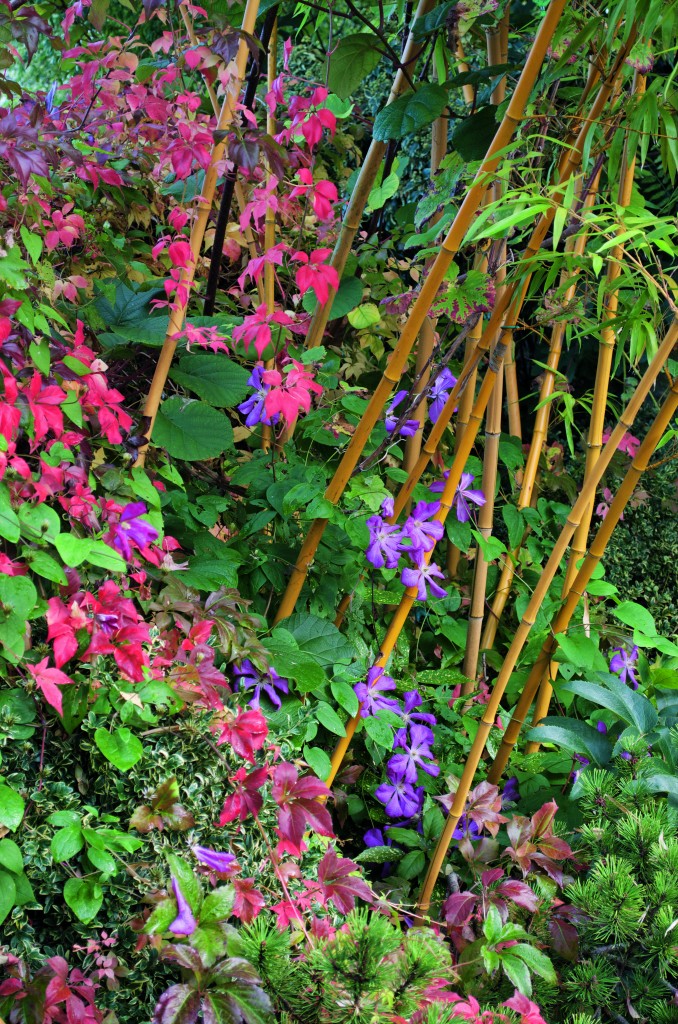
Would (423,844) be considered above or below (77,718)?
below

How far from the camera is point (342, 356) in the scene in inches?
77.5

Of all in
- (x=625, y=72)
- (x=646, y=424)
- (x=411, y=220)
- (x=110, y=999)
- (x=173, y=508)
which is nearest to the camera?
(x=110, y=999)

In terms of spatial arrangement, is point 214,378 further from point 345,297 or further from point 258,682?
point 258,682

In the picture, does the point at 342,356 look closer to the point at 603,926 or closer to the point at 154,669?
the point at 154,669

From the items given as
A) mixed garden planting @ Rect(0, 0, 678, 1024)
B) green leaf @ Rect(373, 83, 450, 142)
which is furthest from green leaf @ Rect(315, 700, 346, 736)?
green leaf @ Rect(373, 83, 450, 142)

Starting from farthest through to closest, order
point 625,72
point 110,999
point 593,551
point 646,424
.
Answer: point 646,424, point 593,551, point 625,72, point 110,999

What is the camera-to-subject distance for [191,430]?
1411 millimetres

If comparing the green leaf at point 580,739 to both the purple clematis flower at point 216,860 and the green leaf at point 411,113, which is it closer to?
the purple clematis flower at point 216,860

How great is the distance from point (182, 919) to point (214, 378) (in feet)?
3.04

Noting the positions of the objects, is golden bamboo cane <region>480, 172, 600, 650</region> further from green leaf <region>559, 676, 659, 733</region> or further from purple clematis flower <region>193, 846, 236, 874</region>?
purple clematis flower <region>193, 846, 236, 874</region>

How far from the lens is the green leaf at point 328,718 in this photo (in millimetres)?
1313

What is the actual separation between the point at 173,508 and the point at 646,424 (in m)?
1.77

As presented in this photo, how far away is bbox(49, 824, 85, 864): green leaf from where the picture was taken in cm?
92

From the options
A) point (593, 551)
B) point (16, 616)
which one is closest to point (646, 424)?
point (593, 551)
